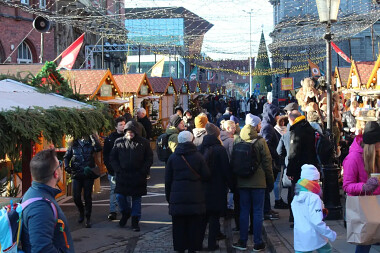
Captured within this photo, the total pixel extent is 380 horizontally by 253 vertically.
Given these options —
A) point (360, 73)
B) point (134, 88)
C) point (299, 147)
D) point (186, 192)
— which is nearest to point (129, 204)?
point (186, 192)

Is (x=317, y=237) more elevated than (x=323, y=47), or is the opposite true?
(x=323, y=47)

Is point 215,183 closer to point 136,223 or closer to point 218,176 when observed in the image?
point 218,176

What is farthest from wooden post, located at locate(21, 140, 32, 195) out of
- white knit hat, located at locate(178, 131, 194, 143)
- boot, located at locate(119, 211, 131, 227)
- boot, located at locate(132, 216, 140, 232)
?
boot, located at locate(119, 211, 131, 227)

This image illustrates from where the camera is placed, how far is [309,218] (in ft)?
17.9

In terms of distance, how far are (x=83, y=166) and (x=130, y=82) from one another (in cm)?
1426

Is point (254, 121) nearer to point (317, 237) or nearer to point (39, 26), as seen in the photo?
point (317, 237)

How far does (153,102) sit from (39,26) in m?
14.1

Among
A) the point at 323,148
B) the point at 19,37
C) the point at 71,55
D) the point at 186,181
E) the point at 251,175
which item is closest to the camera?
the point at 186,181

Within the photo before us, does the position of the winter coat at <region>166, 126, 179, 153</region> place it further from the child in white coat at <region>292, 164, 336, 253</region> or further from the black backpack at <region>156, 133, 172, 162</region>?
the child in white coat at <region>292, 164, 336, 253</region>

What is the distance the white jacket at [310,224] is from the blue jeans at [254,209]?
2.09 metres

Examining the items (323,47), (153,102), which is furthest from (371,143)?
(323,47)

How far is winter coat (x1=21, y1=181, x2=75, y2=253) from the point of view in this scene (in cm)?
373

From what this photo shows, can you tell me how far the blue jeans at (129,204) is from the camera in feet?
30.2

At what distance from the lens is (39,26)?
53.5 ft
